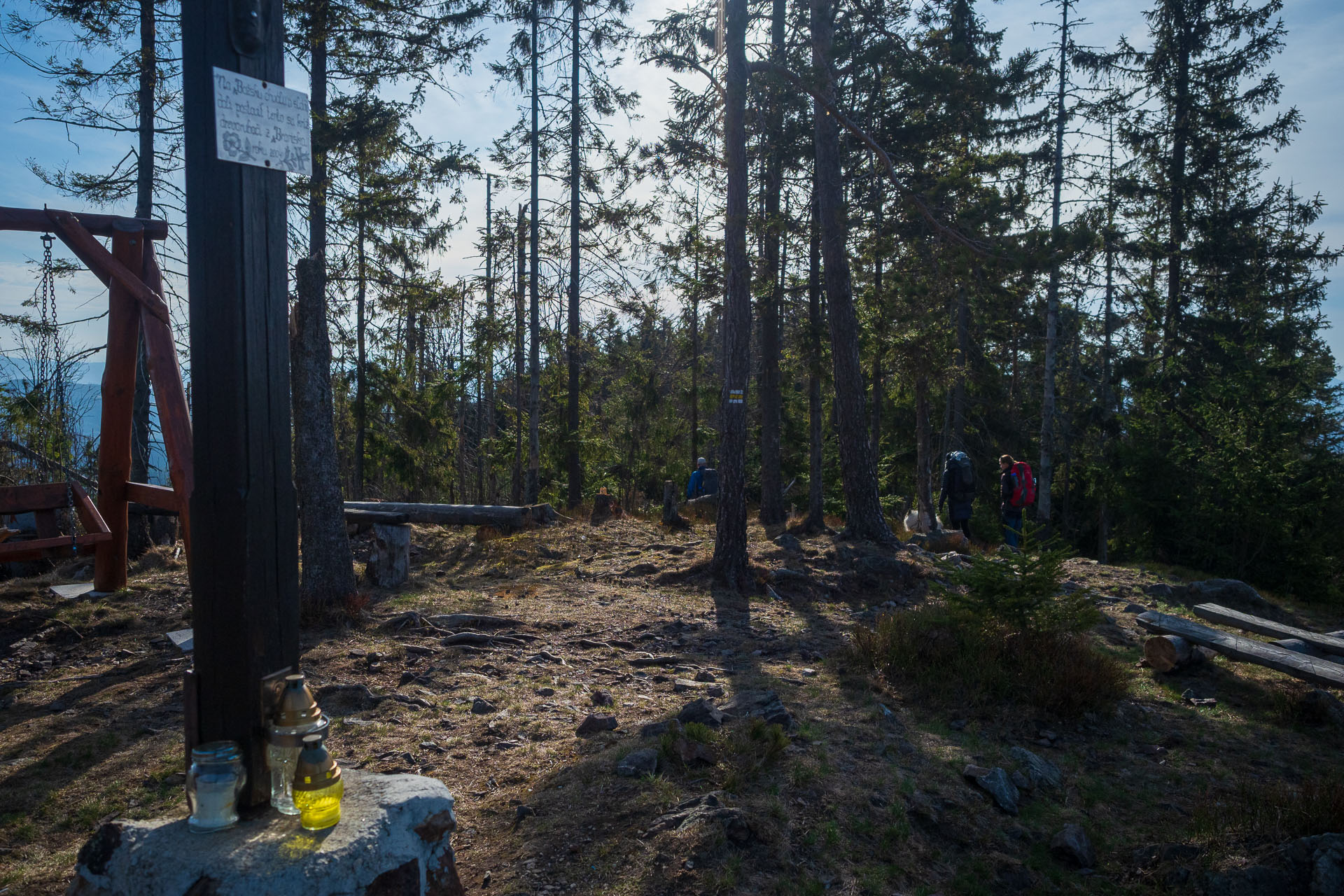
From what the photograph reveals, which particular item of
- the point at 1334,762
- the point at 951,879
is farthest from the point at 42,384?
the point at 1334,762

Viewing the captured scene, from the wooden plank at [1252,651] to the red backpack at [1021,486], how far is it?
5.96 meters

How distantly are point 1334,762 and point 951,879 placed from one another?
354 cm

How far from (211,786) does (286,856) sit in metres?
0.34

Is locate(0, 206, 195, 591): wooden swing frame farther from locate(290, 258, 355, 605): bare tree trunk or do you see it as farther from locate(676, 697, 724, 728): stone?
locate(676, 697, 724, 728): stone

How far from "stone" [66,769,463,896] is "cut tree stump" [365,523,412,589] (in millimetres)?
6646

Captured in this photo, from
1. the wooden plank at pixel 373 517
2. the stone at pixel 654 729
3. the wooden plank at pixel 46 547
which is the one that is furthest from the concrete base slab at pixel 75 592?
the stone at pixel 654 729

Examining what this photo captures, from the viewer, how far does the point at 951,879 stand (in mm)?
3707

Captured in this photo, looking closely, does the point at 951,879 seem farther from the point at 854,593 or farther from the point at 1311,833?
the point at 854,593

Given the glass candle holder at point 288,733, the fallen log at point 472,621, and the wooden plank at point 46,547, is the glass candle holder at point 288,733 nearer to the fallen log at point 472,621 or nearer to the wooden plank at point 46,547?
the fallen log at point 472,621

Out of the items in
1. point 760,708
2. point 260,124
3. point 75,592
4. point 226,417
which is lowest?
point 760,708

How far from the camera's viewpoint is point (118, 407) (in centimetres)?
691

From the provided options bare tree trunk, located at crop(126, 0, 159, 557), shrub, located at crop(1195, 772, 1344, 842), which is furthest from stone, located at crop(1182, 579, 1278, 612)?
bare tree trunk, located at crop(126, 0, 159, 557)

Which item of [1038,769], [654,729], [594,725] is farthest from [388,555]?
[1038,769]

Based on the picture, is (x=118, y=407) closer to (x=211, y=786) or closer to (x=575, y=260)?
(x=211, y=786)
